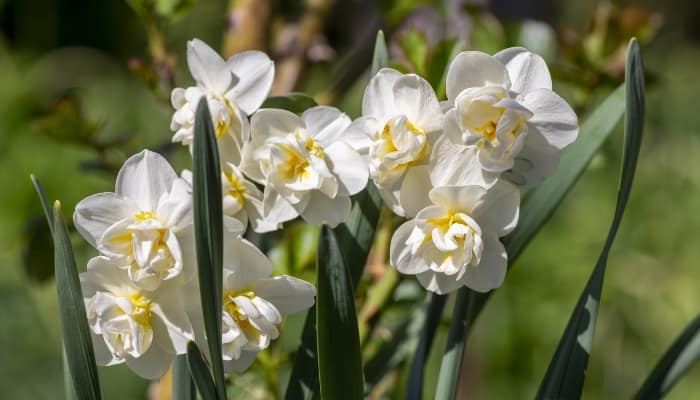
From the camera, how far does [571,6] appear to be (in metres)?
4.47

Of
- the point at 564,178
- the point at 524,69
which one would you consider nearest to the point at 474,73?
the point at 524,69

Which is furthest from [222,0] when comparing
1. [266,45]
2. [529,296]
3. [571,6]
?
[266,45]

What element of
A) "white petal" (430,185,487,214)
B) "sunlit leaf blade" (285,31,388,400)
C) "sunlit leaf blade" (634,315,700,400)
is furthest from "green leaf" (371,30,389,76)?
"sunlit leaf blade" (634,315,700,400)

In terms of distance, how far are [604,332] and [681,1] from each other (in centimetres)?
329

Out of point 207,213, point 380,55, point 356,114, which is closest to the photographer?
point 207,213

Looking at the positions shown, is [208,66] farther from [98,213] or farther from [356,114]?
[356,114]

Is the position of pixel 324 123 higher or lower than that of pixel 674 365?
higher

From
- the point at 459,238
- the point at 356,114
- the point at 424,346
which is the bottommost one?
the point at 356,114

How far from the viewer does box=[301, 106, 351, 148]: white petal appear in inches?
15.5

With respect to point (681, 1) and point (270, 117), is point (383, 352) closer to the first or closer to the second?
point (270, 117)

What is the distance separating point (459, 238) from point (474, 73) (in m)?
0.07

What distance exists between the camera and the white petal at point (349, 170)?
0.38 meters

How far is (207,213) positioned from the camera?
0.34 meters

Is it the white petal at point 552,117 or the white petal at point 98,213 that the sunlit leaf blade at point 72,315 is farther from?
the white petal at point 552,117
